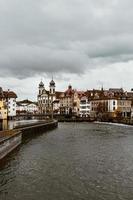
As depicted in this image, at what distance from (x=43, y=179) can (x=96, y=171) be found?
476 cm

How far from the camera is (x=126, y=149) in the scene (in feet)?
146

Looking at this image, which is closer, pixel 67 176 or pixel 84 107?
pixel 67 176

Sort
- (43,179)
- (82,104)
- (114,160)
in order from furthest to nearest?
(82,104) < (114,160) < (43,179)

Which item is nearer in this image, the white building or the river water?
the river water

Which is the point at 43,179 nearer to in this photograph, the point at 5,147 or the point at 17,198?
the point at 17,198

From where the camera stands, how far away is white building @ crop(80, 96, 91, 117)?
19012 centimetres

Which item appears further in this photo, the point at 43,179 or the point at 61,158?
the point at 61,158

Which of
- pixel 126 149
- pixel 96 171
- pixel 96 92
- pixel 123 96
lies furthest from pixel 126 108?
pixel 96 171

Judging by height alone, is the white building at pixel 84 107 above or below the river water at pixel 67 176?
above

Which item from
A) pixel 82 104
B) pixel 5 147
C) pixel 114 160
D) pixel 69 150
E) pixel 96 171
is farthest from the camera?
pixel 82 104

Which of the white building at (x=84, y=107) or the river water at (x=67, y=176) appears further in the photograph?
the white building at (x=84, y=107)

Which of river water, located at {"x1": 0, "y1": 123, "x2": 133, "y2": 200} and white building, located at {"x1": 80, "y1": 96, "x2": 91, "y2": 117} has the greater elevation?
white building, located at {"x1": 80, "y1": 96, "x2": 91, "y2": 117}

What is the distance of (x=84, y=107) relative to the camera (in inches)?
7598

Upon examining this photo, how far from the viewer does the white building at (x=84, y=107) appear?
190m
